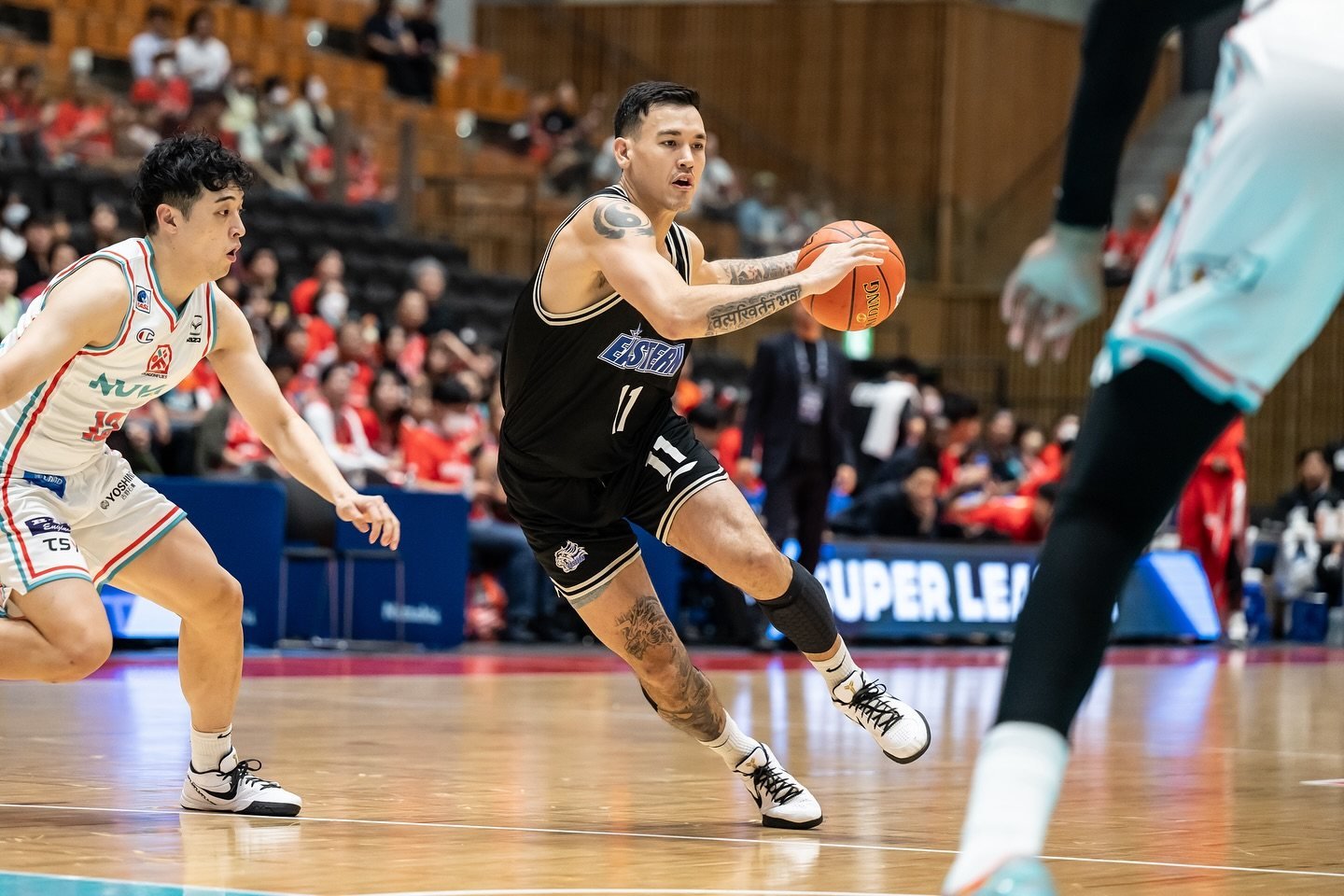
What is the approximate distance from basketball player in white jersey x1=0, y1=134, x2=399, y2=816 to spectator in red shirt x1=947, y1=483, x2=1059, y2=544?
32.6ft

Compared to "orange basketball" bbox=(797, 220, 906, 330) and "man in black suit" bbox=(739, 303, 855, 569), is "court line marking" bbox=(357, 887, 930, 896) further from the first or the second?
"man in black suit" bbox=(739, 303, 855, 569)

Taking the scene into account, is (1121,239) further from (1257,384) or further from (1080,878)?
(1257,384)

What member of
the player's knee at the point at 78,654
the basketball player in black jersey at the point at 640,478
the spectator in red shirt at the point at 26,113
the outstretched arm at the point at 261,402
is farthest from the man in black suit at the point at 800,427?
the player's knee at the point at 78,654

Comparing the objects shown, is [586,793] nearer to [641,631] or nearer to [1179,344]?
[641,631]

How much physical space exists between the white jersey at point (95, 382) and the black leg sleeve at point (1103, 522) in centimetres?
300

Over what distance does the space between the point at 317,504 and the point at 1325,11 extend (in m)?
9.54

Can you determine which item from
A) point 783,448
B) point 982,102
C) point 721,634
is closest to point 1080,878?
point 783,448

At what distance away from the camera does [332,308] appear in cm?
1477

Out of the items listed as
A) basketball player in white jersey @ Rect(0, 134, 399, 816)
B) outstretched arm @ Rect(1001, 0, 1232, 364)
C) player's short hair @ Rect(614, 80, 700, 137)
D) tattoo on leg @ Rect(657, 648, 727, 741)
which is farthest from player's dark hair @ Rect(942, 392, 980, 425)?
outstretched arm @ Rect(1001, 0, 1232, 364)

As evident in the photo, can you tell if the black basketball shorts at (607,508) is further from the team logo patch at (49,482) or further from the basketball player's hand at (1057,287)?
the basketball player's hand at (1057,287)

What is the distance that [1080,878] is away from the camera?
4.05 meters

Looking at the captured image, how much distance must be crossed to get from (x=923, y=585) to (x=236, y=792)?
9154 millimetres

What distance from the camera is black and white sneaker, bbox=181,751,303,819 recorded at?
16.0ft

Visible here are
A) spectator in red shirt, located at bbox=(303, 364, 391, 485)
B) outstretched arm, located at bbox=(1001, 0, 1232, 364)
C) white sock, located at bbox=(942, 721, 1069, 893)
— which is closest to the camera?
white sock, located at bbox=(942, 721, 1069, 893)
